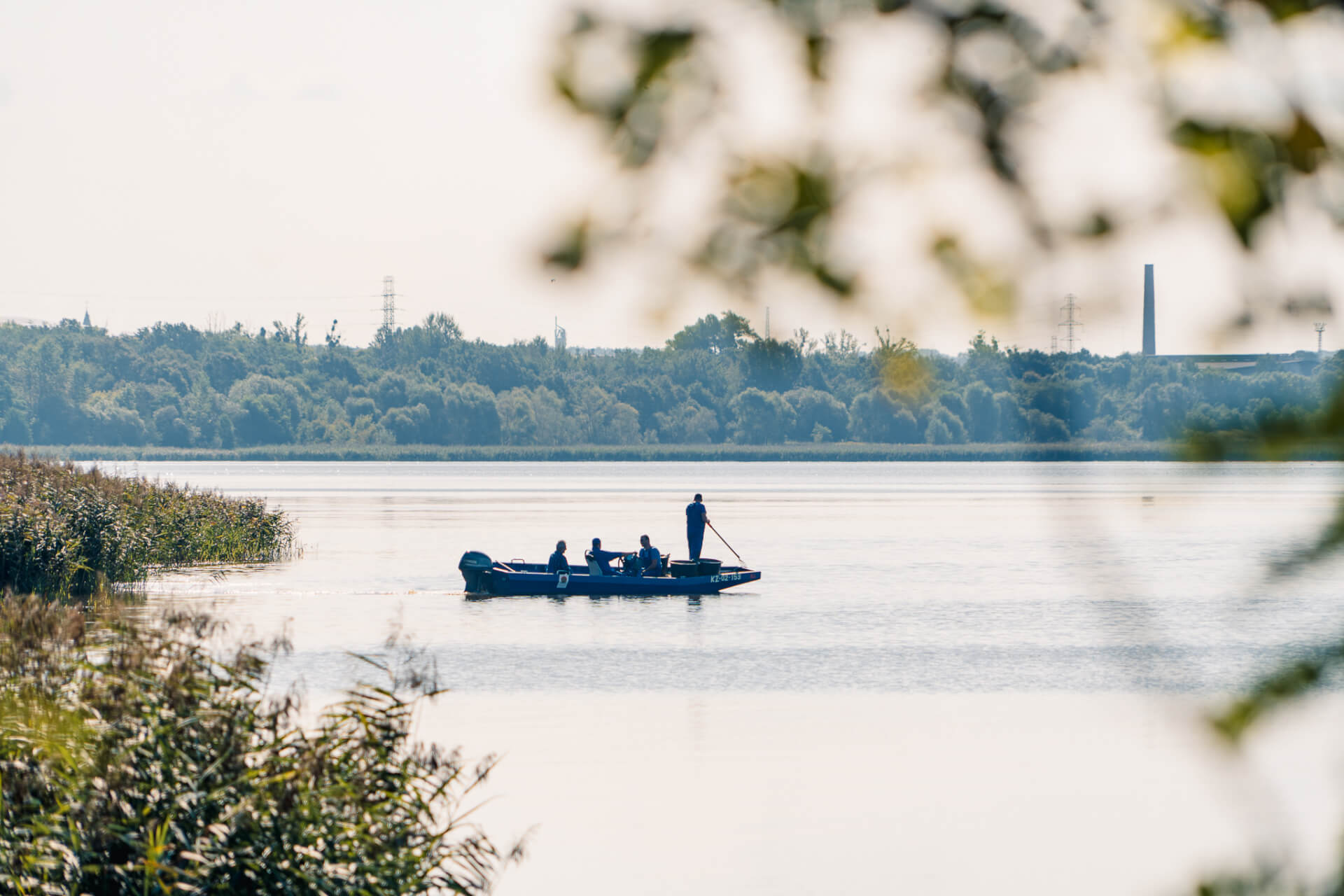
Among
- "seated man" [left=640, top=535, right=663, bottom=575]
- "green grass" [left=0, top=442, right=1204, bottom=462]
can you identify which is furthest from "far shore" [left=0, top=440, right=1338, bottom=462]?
"seated man" [left=640, top=535, right=663, bottom=575]

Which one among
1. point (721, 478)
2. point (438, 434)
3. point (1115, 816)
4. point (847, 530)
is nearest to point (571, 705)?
point (1115, 816)

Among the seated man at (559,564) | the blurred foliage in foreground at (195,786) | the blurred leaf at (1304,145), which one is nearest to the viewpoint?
the blurred leaf at (1304,145)

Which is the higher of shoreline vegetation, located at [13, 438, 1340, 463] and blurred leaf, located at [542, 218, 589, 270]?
blurred leaf, located at [542, 218, 589, 270]

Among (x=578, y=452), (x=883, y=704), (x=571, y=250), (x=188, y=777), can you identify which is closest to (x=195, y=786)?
(x=188, y=777)

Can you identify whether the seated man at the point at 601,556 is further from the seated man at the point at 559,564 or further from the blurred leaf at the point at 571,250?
the blurred leaf at the point at 571,250

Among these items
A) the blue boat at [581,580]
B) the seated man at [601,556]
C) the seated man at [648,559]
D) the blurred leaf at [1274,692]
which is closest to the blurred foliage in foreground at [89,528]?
the blue boat at [581,580]

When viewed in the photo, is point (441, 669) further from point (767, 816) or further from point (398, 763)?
point (398, 763)

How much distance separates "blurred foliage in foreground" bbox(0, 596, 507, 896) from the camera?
8.44 metres

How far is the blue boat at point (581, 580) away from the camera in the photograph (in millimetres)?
35750

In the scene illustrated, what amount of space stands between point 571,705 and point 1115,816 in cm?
884

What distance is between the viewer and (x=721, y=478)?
5610 inches

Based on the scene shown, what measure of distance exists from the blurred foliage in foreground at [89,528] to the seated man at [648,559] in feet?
35.1

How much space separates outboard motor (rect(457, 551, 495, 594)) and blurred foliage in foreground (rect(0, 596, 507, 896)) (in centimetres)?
2598

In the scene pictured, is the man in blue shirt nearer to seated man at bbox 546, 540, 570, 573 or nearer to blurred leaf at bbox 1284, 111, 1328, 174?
seated man at bbox 546, 540, 570, 573
